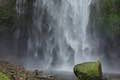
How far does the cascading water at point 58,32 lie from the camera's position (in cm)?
1862

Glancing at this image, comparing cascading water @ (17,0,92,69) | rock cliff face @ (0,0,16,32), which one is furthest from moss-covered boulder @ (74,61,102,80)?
rock cliff face @ (0,0,16,32)

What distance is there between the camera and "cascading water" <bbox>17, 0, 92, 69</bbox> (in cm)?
1862

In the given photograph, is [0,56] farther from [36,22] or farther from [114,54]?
[114,54]

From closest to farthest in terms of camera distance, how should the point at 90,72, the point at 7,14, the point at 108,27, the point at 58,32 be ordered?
1. the point at 90,72
2. the point at 7,14
3. the point at 108,27
4. the point at 58,32

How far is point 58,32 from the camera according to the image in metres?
19.0

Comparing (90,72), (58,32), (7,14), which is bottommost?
(90,72)

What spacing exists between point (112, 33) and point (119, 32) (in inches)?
17.4

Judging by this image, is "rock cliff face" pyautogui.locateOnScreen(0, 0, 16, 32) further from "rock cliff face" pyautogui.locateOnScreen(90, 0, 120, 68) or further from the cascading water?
"rock cliff face" pyautogui.locateOnScreen(90, 0, 120, 68)

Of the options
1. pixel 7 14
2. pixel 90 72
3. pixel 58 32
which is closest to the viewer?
pixel 90 72

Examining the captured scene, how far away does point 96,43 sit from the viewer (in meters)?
18.9

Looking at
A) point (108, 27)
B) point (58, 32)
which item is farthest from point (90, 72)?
point (58, 32)

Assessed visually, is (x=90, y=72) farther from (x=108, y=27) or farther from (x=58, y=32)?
(x=58, y=32)

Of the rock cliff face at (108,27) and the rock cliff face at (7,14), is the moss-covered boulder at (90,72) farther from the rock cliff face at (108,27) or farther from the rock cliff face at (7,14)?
the rock cliff face at (7,14)

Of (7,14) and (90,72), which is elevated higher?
(7,14)
